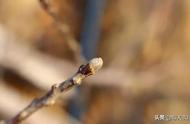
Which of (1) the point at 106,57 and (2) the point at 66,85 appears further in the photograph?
(1) the point at 106,57

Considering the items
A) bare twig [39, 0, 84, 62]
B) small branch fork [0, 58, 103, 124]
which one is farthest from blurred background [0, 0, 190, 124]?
small branch fork [0, 58, 103, 124]

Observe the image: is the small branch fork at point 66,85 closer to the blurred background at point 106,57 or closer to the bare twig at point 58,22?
the bare twig at point 58,22

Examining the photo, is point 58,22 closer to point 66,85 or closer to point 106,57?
point 66,85

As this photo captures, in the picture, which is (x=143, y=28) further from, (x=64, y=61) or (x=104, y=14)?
(x=64, y=61)

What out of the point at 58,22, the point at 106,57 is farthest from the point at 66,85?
the point at 106,57

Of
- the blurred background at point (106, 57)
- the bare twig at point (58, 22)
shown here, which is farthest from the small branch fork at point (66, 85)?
the blurred background at point (106, 57)

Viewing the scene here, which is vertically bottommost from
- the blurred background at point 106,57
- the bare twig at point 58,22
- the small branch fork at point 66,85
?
the small branch fork at point 66,85

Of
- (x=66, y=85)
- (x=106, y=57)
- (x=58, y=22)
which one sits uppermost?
(x=106, y=57)

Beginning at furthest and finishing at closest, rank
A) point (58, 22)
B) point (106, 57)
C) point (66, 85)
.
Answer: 1. point (106, 57)
2. point (58, 22)
3. point (66, 85)

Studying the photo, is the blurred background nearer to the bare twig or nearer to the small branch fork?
the bare twig
